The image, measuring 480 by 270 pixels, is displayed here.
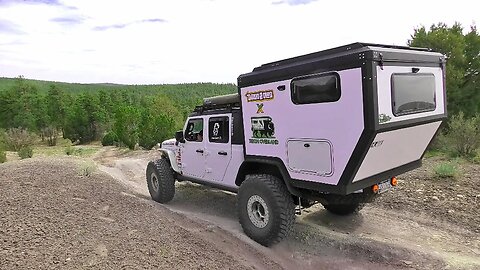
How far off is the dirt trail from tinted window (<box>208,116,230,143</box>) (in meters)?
1.48

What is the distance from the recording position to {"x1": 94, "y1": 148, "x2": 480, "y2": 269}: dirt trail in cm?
462

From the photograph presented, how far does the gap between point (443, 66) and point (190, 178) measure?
4820 millimetres

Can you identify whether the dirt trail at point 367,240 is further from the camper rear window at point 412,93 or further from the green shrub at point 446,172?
the green shrub at point 446,172

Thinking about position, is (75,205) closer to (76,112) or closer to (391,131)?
(391,131)

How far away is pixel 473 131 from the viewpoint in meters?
10.0

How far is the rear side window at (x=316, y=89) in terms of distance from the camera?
3976 mm

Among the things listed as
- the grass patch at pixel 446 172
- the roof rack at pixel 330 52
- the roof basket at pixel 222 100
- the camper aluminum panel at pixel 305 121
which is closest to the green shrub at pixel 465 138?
the grass patch at pixel 446 172

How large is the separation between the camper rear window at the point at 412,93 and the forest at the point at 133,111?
6949 mm

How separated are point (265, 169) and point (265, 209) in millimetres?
675

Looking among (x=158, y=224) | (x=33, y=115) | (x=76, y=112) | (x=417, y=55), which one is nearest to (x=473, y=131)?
(x=417, y=55)

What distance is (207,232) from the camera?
5395 millimetres

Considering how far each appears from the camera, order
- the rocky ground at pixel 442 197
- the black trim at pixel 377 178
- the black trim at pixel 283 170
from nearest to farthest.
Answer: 1. the black trim at pixel 377 178
2. the black trim at pixel 283 170
3. the rocky ground at pixel 442 197

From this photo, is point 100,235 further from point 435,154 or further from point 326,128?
point 435,154

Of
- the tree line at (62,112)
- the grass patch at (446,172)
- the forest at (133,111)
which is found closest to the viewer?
the grass patch at (446,172)
